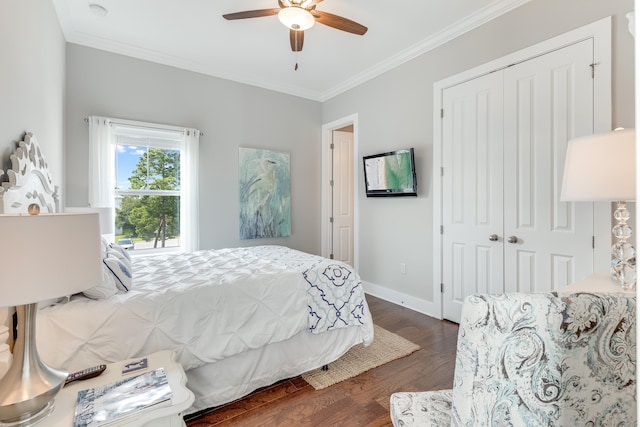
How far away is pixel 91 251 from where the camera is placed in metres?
0.87

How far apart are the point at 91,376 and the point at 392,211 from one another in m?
3.09

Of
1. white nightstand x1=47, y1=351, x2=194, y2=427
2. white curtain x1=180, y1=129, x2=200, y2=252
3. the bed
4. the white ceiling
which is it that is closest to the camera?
white nightstand x1=47, y1=351, x2=194, y2=427

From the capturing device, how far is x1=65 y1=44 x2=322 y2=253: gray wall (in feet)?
9.87

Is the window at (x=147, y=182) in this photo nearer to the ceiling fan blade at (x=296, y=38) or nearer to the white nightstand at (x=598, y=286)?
the ceiling fan blade at (x=296, y=38)

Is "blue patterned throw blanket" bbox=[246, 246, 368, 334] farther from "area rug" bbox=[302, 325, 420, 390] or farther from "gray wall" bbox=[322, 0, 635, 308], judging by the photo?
"gray wall" bbox=[322, 0, 635, 308]

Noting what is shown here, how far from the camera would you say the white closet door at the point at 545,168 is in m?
2.10

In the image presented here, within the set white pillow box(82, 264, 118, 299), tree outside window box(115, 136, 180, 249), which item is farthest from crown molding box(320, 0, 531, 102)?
white pillow box(82, 264, 118, 299)

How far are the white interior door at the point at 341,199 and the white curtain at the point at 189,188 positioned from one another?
1970 millimetres

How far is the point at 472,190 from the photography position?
2783 mm

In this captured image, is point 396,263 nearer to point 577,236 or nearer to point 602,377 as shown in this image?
point 577,236

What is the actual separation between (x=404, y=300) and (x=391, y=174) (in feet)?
4.87

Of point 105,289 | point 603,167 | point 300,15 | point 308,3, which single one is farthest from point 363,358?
point 308,3

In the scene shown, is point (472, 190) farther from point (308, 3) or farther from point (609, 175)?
point (308, 3)

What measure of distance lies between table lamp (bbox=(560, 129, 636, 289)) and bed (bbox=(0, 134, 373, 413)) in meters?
1.44
